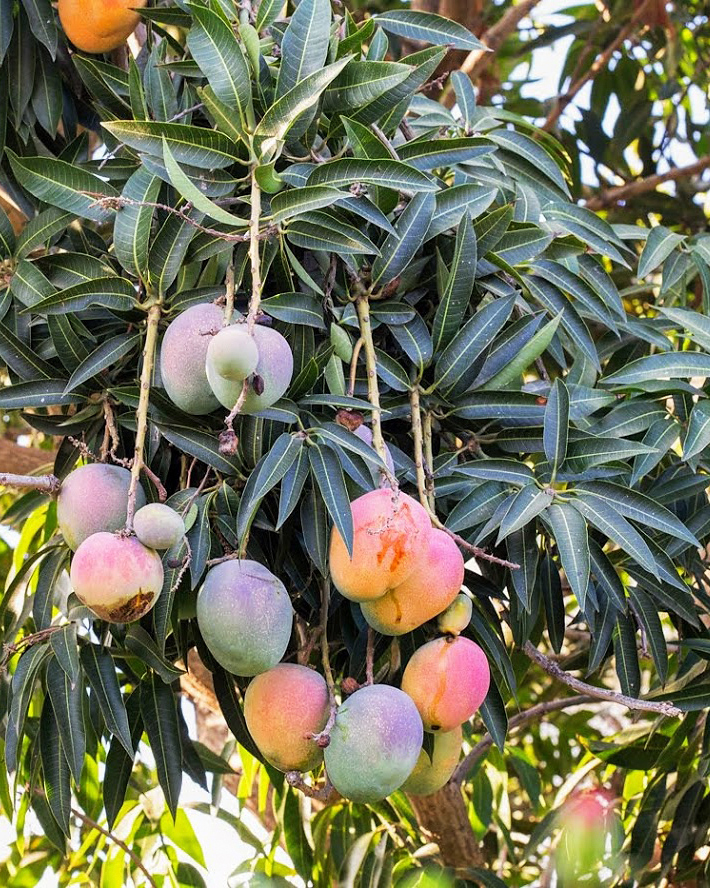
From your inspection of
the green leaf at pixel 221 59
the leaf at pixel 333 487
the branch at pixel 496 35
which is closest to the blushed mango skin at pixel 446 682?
the leaf at pixel 333 487

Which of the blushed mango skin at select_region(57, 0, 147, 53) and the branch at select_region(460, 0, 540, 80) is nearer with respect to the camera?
the blushed mango skin at select_region(57, 0, 147, 53)

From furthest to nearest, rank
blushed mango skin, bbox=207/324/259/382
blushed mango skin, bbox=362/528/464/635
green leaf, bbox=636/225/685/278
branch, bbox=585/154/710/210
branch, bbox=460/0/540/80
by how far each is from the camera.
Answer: branch, bbox=585/154/710/210 < branch, bbox=460/0/540/80 < green leaf, bbox=636/225/685/278 < blushed mango skin, bbox=362/528/464/635 < blushed mango skin, bbox=207/324/259/382

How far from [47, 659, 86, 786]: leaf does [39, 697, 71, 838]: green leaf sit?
49mm

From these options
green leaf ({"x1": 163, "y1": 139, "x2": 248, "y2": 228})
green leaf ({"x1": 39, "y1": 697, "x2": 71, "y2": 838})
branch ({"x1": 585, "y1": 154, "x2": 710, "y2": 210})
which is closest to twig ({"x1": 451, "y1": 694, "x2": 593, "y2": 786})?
green leaf ({"x1": 39, "y1": 697, "x2": 71, "y2": 838})

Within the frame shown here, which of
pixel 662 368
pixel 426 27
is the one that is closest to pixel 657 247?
pixel 662 368

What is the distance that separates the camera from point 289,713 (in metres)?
0.86

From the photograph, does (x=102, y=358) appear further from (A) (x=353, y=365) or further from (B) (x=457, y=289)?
(B) (x=457, y=289)

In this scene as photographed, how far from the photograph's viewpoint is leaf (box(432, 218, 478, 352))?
1018mm

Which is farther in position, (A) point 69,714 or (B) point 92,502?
(A) point 69,714

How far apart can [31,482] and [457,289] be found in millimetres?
407

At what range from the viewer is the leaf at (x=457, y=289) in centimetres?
102

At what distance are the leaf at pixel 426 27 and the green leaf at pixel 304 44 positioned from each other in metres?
0.20

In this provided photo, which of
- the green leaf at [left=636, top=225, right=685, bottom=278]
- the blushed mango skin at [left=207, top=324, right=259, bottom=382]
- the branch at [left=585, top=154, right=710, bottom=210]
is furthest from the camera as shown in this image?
the branch at [left=585, top=154, right=710, bottom=210]

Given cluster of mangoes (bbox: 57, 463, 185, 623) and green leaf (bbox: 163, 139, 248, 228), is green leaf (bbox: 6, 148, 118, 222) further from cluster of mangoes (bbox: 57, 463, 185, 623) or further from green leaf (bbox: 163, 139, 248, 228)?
cluster of mangoes (bbox: 57, 463, 185, 623)
